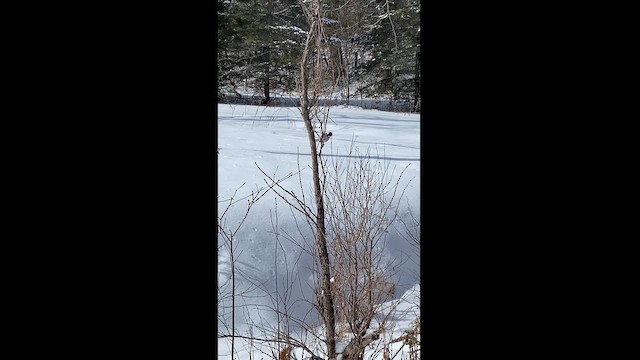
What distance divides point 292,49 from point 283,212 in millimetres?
2538

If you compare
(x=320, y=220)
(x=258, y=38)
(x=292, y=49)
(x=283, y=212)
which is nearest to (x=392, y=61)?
(x=292, y=49)

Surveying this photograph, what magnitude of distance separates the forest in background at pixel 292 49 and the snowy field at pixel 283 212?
388 mm

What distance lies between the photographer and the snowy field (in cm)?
396

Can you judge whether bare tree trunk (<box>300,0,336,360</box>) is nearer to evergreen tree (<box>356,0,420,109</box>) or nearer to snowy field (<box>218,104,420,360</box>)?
snowy field (<box>218,104,420,360</box>)

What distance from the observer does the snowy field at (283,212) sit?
3.96m

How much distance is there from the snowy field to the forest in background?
388 millimetres

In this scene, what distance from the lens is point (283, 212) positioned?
5129mm

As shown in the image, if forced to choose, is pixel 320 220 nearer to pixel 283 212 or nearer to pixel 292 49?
pixel 283 212

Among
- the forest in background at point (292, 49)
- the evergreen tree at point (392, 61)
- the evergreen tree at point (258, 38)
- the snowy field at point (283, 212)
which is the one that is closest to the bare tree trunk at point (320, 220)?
the snowy field at point (283, 212)
